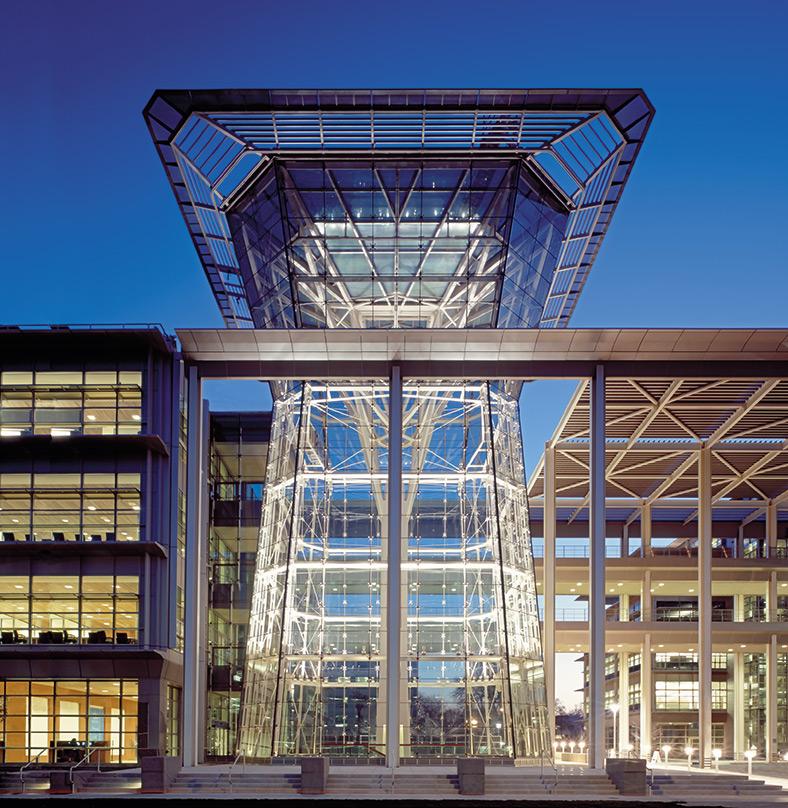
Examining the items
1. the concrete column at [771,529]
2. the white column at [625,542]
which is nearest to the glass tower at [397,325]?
the concrete column at [771,529]

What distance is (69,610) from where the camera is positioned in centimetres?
4159

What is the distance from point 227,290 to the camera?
51000mm

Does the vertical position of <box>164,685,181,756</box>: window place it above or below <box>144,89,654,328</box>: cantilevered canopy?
below

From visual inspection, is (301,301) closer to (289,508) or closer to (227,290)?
(227,290)

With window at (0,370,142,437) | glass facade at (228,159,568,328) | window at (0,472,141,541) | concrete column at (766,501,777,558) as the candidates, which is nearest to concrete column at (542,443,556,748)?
glass facade at (228,159,568,328)

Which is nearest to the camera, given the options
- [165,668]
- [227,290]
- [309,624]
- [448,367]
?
[448,367]

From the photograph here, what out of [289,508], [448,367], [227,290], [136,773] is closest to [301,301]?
[227,290]

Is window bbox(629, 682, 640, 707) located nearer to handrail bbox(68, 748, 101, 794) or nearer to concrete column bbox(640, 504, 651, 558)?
concrete column bbox(640, 504, 651, 558)

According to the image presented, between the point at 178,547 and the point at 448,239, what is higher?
the point at 448,239

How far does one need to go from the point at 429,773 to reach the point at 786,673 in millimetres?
56939

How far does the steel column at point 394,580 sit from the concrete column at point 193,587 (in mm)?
6019

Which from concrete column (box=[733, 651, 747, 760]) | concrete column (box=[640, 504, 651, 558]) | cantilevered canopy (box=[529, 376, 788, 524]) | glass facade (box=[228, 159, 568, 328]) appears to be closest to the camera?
cantilevered canopy (box=[529, 376, 788, 524])

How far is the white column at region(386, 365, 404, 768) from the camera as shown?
3481cm

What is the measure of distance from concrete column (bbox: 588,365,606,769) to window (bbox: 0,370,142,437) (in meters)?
16.6
